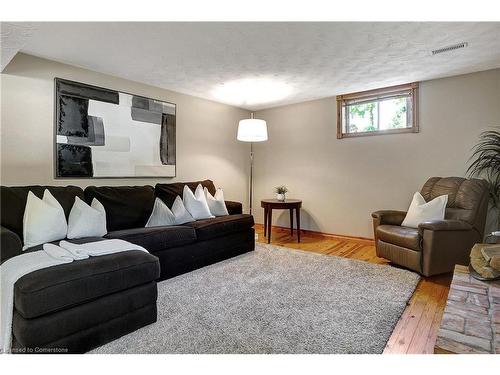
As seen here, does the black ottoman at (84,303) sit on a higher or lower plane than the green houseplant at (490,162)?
lower

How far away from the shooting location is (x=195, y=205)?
133 inches

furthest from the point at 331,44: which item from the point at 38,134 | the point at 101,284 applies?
the point at 38,134

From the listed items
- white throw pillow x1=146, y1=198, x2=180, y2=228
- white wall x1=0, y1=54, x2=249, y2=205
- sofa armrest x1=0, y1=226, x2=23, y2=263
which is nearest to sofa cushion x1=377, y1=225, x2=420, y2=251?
white throw pillow x1=146, y1=198, x2=180, y2=228

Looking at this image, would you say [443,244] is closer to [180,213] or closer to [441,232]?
[441,232]

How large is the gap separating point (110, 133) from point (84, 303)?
7.53 feet

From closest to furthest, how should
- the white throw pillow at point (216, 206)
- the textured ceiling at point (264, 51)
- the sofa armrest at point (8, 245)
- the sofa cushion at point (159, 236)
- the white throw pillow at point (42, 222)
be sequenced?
the sofa armrest at point (8, 245) → the white throw pillow at point (42, 222) → the textured ceiling at point (264, 51) → the sofa cushion at point (159, 236) → the white throw pillow at point (216, 206)

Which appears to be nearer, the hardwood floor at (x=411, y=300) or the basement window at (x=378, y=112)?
the hardwood floor at (x=411, y=300)

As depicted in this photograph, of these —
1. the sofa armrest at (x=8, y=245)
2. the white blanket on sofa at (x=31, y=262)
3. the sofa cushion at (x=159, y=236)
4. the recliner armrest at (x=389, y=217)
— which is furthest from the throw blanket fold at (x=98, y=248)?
the recliner armrest at (x=389, y=217)

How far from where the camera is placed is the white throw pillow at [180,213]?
10.3 ft

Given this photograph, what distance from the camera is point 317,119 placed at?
4531 millimetres

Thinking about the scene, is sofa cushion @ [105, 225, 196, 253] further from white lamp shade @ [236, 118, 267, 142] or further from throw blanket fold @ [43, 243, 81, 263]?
white lamp shade @ [236, 118, 267, 142]

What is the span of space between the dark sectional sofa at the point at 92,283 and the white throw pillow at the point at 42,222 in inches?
4.9

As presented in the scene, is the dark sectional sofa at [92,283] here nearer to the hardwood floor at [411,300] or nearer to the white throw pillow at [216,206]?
the white throw pillow at [216,206]

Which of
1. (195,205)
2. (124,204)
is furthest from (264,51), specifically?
(124,204)
